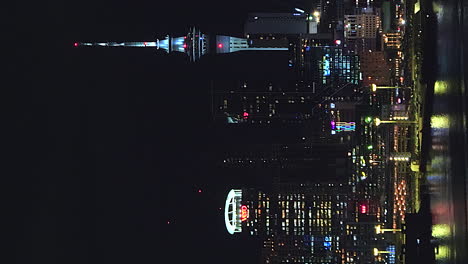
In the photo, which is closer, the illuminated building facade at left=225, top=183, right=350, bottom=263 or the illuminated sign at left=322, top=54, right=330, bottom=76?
the illuminated building facade at left=225, top=183, right=350, bottom=263

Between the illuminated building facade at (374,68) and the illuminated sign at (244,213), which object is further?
the illuminated sign at (244,213)

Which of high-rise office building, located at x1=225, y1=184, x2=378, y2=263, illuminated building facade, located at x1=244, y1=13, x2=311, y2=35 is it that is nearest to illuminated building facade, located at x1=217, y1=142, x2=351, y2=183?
high-rise office building, located at x1=225, y1=184, x2=378, y2=263

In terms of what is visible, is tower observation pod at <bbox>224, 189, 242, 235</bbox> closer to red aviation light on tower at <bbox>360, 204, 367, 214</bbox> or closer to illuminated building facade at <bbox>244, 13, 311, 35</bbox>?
red aviation light on tower at <bbox>360, 204, 367, 214</bbox>

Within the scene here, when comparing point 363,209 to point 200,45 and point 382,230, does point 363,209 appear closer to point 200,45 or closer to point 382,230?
point 382,230

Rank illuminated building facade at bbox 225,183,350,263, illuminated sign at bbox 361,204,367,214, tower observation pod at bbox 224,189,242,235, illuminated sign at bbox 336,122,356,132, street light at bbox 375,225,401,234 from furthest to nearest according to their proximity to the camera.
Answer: illuminated building facade at bbox 225,183,350,263 → illuminated sign at bbox 336,122,356,132 → tower observation pod at bbox 224,189,242,235 → illuminated sign at bbox 361,204,367,214 → street light at bbox 375,225,401,234

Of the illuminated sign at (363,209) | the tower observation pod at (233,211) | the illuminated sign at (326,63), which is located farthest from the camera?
the illuminated sign at (326,63)

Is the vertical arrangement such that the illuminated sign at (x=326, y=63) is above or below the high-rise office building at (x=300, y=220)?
above

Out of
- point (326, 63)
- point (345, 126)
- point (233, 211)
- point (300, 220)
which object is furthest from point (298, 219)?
point (326, 63)

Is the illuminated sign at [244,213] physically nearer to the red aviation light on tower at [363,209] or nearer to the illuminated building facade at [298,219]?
the illuminated building facade at [298,219]

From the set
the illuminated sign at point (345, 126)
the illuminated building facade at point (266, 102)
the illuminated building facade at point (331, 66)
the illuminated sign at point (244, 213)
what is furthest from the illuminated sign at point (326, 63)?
the illuminated sign at point (244, 213)
